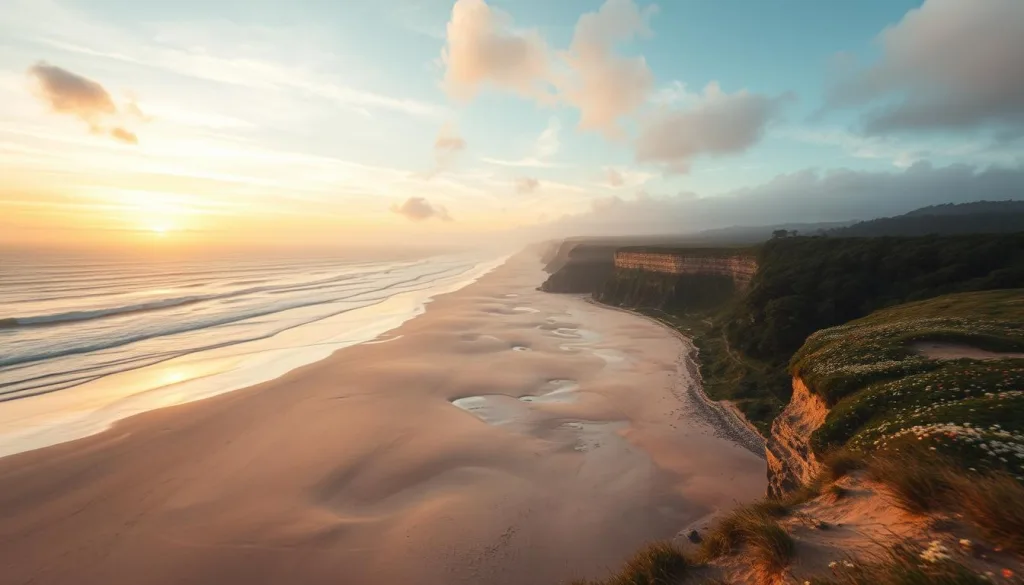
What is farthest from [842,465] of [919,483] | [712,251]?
[712,251]

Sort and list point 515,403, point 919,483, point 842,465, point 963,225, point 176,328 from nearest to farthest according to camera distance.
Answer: point 919,483 → point 842,465 → point 515,403 → point 176,328 → point 963,225

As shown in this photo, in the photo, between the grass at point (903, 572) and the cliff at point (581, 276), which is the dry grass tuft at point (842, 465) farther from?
the cliff at point (581, 276)

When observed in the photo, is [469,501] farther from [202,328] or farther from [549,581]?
[202,328]

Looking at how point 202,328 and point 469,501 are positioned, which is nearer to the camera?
point 469,501

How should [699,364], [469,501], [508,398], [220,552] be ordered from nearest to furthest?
[220,552]
[469,501]
[508,398]
[699,364]

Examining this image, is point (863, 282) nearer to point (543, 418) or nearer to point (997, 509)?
point (543, 418)

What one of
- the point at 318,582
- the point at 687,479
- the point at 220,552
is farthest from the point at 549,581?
the point at 220,552

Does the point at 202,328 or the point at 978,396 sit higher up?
the point at 978,396
